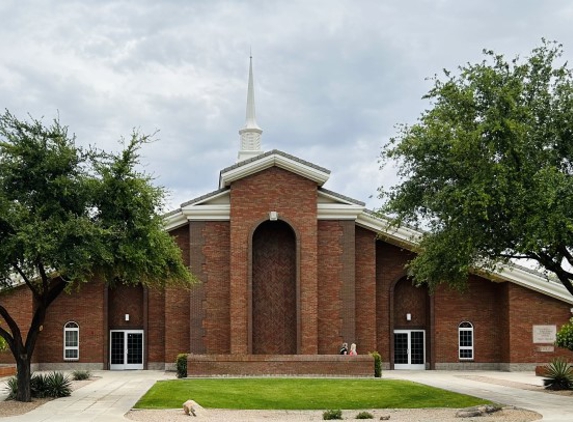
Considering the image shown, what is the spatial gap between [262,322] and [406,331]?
7946mm

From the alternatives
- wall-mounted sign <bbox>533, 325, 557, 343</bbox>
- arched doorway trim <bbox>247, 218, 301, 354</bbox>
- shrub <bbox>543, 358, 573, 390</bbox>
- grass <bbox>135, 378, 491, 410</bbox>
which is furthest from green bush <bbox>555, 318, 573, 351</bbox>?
arched doorway trim <bbox>247, 218, 301, 354</bbox>

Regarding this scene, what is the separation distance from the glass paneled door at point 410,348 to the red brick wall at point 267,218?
5.85 meters

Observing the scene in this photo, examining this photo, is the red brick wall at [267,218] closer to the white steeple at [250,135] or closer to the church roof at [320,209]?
the church roof at [320,209]

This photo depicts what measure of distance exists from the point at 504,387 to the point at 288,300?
47.0 ft

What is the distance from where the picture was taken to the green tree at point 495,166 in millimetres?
25484

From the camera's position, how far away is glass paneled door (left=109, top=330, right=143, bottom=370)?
47.6m

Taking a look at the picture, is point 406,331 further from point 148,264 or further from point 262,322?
point 148,264

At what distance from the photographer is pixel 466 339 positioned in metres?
47.8

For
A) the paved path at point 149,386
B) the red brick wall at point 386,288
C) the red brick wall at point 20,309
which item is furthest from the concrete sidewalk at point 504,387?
the red brick wall at point 20,309

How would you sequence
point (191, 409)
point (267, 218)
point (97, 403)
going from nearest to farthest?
point (191, 409) < point (97, 403) < point (267, 218)

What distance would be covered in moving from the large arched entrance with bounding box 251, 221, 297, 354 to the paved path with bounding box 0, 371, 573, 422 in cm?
519

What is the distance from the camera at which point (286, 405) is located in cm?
2780

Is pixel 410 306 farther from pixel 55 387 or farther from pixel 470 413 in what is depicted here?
pixel 470 413

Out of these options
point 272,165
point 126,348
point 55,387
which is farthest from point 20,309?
point 55,387
